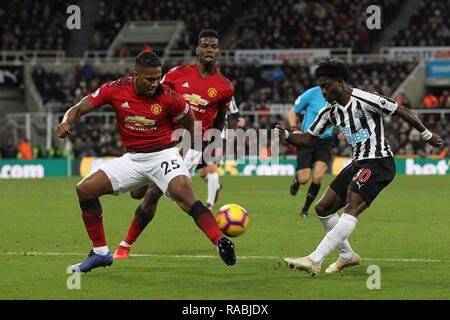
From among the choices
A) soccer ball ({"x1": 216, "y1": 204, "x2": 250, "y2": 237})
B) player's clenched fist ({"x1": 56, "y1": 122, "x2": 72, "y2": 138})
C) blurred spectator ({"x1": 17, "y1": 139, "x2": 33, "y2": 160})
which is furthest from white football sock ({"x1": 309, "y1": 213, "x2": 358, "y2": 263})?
blurred spectator ({"x1": 17, "y1": 139, "x2": 33, "y2": 160})

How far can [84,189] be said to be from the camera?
8219mm

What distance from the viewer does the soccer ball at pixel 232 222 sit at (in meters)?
8.70

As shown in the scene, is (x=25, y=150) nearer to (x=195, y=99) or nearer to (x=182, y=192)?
(x=195, y=99)

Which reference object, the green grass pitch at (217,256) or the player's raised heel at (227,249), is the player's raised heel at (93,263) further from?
the player's raised heel at (227,249)

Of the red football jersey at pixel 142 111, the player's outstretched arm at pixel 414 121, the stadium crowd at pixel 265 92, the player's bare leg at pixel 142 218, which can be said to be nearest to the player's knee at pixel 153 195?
the player's bare leg at pixel 142 218

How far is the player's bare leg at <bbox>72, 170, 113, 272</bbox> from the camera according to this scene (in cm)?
821

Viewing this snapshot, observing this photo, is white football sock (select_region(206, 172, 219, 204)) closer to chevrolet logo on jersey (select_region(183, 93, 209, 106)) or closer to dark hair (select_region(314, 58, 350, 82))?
chevrolet logo on jersey (select_region(183, 93, 209, 106))

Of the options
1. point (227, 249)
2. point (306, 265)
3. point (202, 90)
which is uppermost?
point (202, 90)

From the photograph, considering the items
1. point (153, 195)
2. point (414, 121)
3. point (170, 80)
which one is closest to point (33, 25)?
point (170, 80)

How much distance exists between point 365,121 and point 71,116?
9.33 feet

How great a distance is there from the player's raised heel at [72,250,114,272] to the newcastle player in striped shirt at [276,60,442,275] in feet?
6.12

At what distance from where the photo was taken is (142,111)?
8328 millimetres

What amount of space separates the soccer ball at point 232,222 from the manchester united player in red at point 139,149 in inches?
26.3
